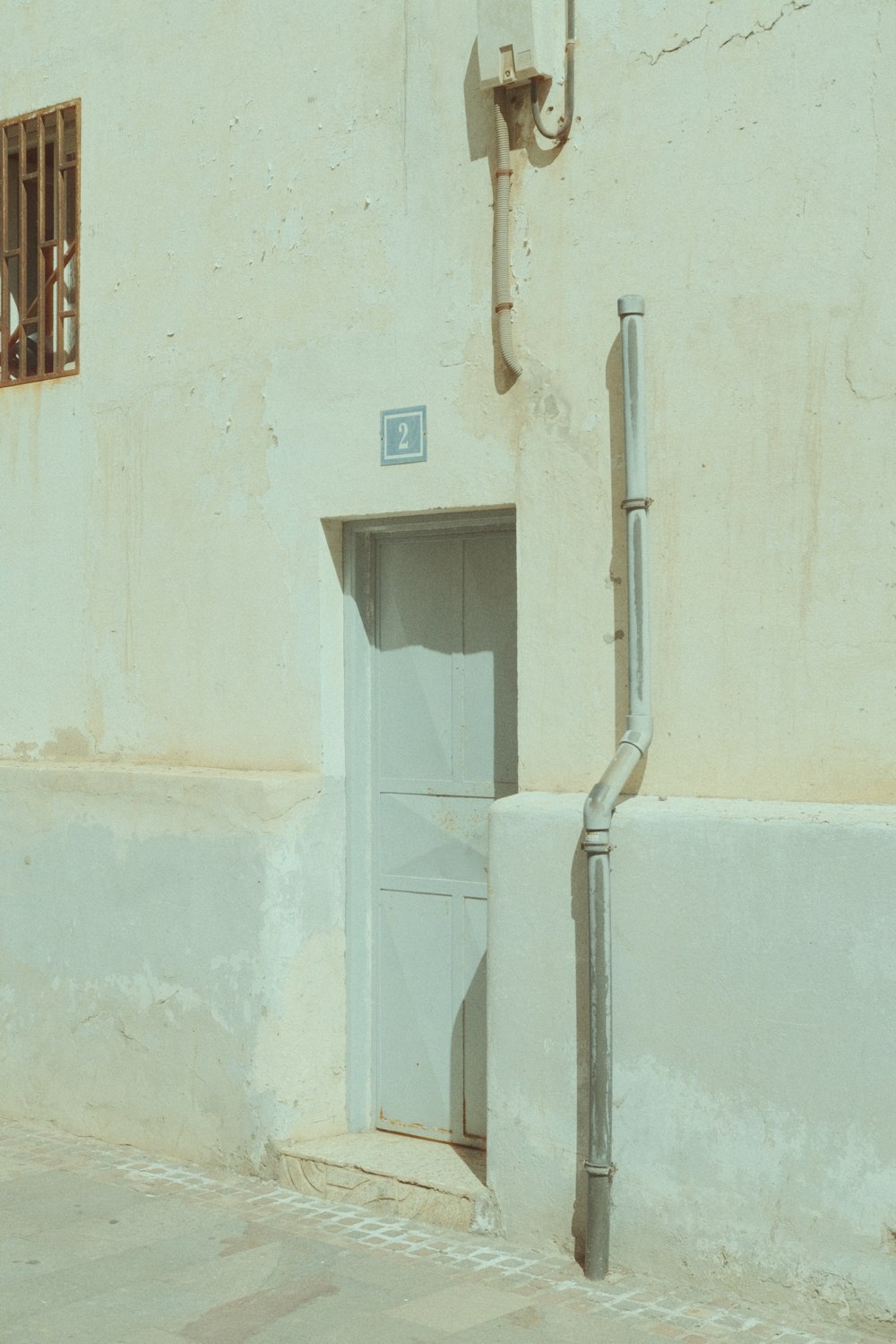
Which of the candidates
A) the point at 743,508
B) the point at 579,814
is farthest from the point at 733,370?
the point at 579,814

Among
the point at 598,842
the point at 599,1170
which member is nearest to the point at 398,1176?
the point at 599,1170

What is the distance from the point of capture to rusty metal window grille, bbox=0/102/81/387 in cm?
685

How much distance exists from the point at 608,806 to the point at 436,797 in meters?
1.19

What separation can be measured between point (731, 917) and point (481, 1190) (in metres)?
1.37

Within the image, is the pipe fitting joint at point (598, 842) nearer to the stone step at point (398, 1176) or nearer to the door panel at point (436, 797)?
the door panel at point (436, 797)

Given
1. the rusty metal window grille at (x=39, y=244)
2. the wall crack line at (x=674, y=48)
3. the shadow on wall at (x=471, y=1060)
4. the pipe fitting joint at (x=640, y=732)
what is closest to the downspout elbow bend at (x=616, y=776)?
the pipe fitting joint at (x=640, y=732)

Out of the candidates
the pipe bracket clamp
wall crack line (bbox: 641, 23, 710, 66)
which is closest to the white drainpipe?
the pipe bracket clamp

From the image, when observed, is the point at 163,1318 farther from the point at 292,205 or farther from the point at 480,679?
the point at 292,205

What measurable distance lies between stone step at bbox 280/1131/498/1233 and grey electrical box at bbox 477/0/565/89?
366cm

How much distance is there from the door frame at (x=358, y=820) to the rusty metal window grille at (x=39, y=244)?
173cm

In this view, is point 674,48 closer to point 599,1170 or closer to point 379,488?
point 379,488

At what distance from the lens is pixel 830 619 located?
14.9 ft

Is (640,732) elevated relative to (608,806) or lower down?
elevated

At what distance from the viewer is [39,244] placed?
6.94 m
